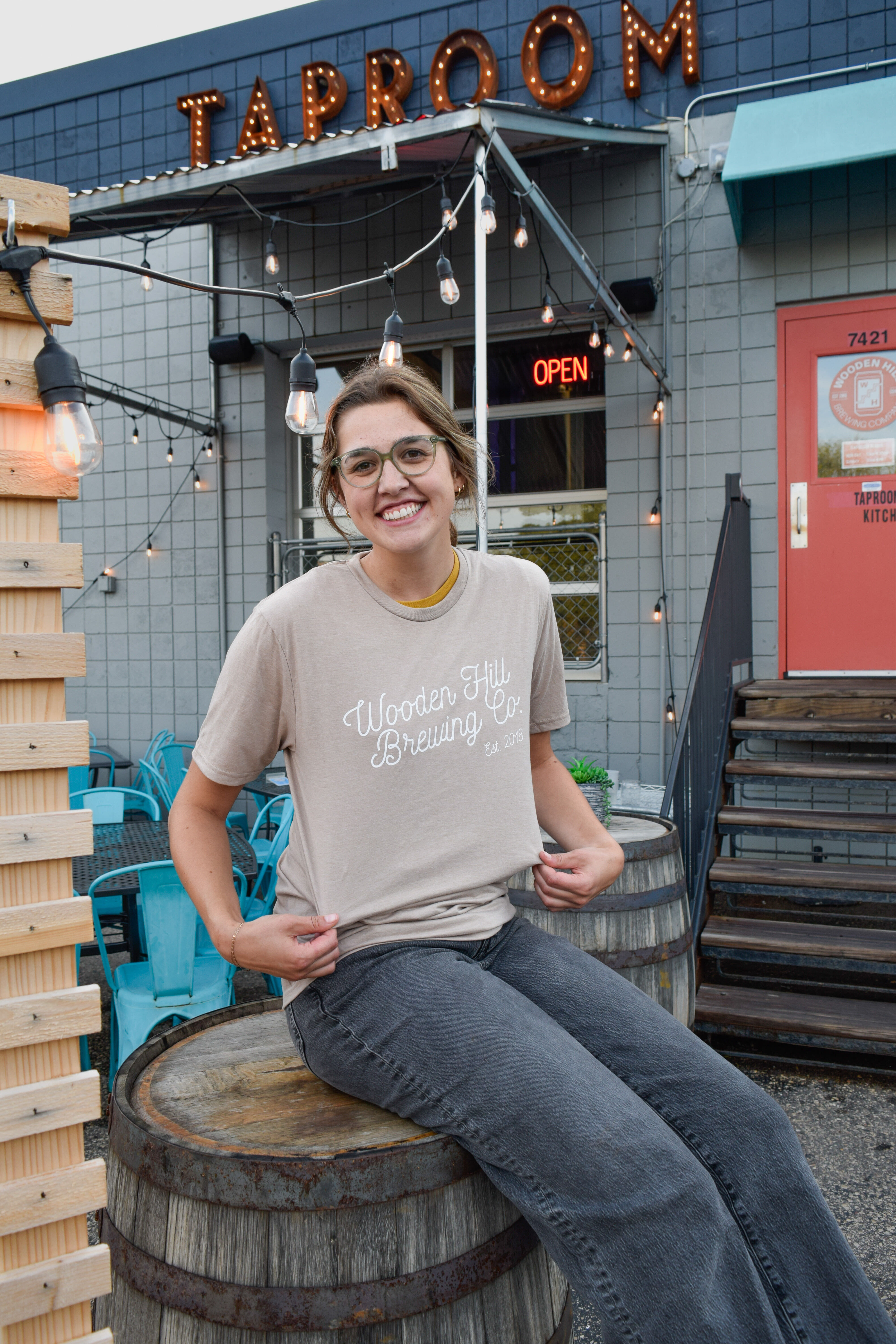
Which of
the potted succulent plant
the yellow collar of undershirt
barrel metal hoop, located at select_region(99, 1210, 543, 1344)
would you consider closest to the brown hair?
the yellow collar of undershirt

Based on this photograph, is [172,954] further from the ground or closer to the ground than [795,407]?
closer to the ground

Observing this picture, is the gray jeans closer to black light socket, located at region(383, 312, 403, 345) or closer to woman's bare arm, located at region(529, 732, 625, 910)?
woman's bare arm, located at region(529, 732, 625, 910)

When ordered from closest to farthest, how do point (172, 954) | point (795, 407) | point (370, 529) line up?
point (370, 529)
point (172, 954)
point (795, 407)

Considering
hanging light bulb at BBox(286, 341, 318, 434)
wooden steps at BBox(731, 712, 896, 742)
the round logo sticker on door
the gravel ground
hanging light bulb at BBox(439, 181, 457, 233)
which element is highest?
hanging light bulb at BBox(439, 181, 457, 233)

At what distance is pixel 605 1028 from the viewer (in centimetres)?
140

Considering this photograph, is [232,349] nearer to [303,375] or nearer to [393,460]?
[303,375]

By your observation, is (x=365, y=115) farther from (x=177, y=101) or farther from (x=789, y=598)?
(x=789, y=598)

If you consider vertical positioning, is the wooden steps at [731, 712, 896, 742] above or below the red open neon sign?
below

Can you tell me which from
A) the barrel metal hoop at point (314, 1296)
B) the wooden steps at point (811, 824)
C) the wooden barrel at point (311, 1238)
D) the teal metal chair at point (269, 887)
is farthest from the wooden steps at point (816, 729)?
the barrel metal hoop at point (314, 1296)

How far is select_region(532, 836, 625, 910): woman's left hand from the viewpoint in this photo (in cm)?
160

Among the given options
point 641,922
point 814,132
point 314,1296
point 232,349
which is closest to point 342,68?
point 232,349

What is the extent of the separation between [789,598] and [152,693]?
4774mm

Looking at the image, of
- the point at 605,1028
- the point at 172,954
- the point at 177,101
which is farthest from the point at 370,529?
the point at 177,101

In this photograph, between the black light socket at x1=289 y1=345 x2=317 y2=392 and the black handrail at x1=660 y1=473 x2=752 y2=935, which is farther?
the black handrail at x1=660 y1=473 x2=752 y2=935
